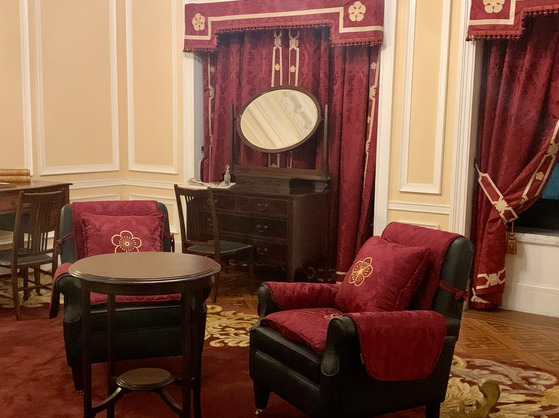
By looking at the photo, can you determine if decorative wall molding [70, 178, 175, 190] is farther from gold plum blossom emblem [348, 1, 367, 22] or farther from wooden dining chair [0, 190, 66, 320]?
gold plum blossom emblem [348, 1, 367, 22]

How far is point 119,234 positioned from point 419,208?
216cm

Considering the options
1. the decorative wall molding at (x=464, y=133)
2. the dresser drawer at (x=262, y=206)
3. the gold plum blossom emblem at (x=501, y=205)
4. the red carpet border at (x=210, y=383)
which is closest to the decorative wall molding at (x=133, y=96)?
the dresser drawer at (x=262, y=206)

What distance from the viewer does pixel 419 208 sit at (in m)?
4.66

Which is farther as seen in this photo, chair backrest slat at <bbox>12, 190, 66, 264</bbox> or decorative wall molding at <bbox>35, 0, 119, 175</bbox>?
decorative wall molding at <bbox>35, 0, 119, 175</bbox>

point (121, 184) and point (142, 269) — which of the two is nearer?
point (142, 269)

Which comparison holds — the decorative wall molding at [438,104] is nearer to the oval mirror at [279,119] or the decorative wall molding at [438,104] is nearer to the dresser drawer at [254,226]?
the oval mirror at [279,119]

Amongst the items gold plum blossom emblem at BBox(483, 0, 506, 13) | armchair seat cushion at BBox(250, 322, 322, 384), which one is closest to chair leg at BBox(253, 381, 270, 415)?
armchair seat cushion at BBox(250, 322, 322, 384)

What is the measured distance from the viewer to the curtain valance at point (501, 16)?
4.05 meters

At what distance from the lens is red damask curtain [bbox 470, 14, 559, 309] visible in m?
4.23

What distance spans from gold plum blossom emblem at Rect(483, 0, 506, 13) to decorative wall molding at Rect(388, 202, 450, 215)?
130 centimetres

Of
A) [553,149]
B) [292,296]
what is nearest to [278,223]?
[292,296]

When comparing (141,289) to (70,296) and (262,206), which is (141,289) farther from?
(262,206)

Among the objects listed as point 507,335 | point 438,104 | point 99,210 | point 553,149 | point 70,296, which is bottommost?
point 507,335

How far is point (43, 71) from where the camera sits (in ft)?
17.6
